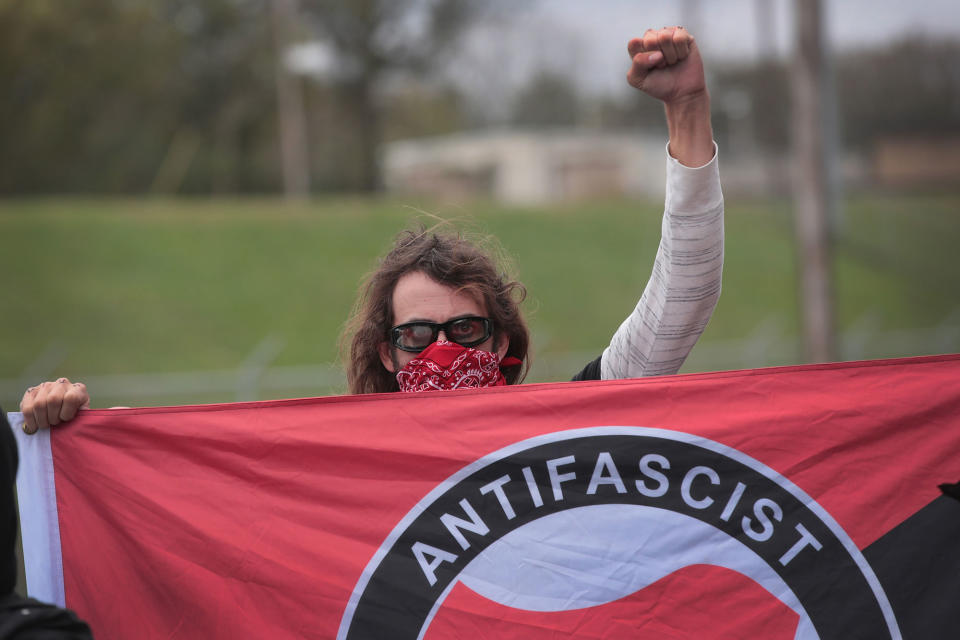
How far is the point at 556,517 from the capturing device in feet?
8.71

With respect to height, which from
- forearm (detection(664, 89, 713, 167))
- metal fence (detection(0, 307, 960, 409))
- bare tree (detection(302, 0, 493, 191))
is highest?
bare tree (detection(302, 0, 493, 191))

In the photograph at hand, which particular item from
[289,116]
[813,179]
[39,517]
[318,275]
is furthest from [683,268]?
[289,116]

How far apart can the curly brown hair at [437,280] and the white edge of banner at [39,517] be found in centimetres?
91

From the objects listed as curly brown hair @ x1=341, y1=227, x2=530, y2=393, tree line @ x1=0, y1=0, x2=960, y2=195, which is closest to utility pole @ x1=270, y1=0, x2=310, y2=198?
tree line @ x1=0, y1=0, x2=960, y2=195

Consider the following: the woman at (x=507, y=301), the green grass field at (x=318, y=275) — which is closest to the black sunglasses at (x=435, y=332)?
the woman at (x=507, y=301)

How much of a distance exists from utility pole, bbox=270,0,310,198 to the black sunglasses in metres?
31.4

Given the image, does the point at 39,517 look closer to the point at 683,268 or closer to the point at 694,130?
the point at 683,268

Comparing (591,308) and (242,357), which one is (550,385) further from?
(591,308)

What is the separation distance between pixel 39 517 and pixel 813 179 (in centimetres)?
1208

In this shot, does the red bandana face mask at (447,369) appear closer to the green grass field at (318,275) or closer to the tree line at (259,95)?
the green grass field at (318,275)

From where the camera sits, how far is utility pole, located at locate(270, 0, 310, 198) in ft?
111

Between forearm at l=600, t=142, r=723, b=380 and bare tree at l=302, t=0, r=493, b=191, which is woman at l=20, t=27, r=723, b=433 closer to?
forearm at l=600, t=142, r=723, b=380

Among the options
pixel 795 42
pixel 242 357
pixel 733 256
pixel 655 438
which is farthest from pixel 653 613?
pixel 733 256

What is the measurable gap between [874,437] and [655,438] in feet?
1.85
